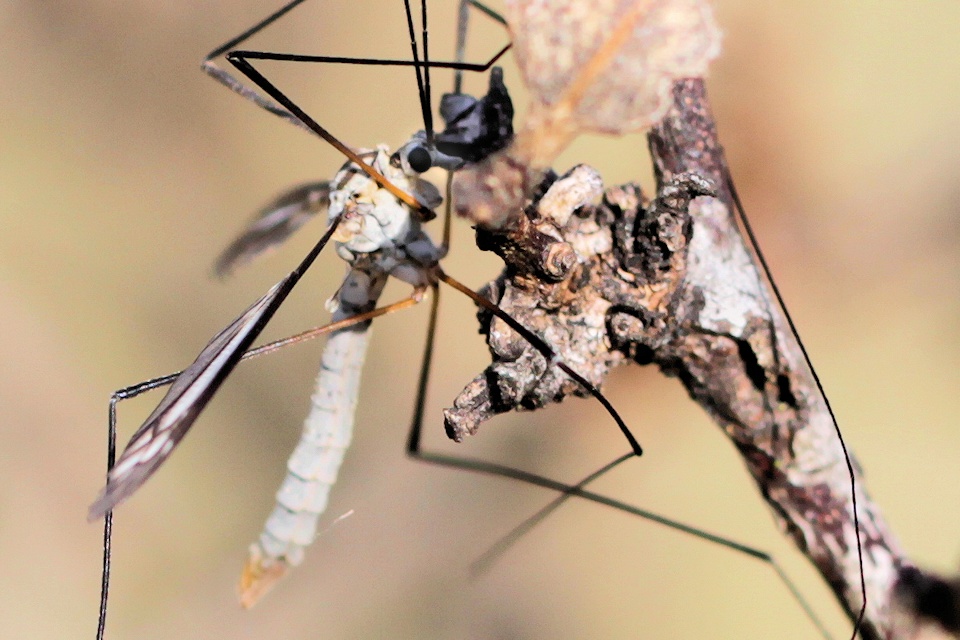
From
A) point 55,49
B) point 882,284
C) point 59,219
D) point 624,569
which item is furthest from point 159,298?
point 882,284

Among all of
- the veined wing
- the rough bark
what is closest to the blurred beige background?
the rough bark

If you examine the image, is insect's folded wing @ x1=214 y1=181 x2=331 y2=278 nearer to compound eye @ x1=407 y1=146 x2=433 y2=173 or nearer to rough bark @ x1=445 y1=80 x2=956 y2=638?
compound eye @ x1=407 y1=146 x2=433 y2=173

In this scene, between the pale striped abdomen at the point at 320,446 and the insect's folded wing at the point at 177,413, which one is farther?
the pale striped abdomen at the point at 320,446

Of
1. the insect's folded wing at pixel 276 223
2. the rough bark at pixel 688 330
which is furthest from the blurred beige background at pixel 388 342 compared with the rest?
the rough bark at pixel 688 330

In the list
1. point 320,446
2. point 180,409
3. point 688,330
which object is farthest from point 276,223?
point 688,330

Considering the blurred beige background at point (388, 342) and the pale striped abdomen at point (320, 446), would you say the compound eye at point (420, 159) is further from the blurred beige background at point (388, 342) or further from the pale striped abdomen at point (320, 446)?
the blurred beige background at point (388, 342)
